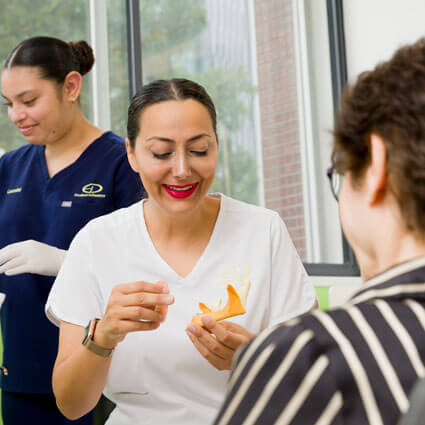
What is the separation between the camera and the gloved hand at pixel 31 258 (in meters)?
1.62

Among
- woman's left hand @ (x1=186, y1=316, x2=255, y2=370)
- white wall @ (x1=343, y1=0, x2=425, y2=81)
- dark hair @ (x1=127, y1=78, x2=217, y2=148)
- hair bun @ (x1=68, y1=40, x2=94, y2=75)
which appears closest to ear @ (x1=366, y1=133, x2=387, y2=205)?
woman's left hand @ (x1=186, y1=316, x2=255, y2=370)

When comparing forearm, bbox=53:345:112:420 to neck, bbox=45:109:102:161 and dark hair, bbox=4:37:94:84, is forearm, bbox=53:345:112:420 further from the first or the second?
dark hair, bbox=4:37:94:84

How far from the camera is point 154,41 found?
3238 mm

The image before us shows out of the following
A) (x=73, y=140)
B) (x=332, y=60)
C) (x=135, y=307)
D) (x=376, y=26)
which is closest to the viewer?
(x=135, y=307)

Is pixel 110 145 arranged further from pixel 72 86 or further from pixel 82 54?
pixel 82 54

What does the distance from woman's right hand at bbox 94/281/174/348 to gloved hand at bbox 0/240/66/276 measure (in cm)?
56

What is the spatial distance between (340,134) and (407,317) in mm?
214

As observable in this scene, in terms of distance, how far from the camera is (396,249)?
0.63 meters

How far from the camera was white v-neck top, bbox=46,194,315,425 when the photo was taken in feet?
4.11

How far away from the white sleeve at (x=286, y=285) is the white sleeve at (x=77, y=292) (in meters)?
0.38

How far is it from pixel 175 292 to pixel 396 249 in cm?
74

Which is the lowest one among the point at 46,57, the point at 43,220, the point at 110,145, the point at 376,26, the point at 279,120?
the point at 43,220

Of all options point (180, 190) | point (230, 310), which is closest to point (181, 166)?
point (180, 190)

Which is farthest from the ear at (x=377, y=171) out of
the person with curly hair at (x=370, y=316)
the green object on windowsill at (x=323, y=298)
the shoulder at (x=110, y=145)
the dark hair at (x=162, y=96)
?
the green object on windowsill at (x=323, y=298)
